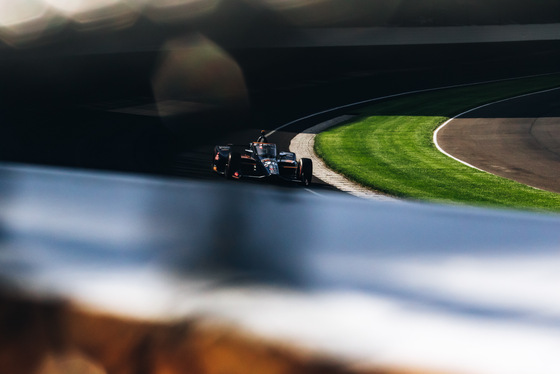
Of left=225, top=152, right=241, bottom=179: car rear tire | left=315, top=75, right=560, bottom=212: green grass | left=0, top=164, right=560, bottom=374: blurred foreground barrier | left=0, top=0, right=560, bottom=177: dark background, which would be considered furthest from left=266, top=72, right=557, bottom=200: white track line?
left=0, top=164, right=560, bottom=374: blurred foreground barrier

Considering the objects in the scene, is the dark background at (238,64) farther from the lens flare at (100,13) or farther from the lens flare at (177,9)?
the lens flare at (100,13)

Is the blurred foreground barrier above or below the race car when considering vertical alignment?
above

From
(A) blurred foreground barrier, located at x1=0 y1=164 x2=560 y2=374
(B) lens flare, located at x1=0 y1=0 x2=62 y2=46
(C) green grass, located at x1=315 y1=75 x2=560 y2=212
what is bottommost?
(C) green grass, located at x1=315 y1=75 x2=560 y2=212

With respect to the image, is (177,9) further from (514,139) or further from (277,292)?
(277,292)

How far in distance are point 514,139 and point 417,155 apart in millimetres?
7890

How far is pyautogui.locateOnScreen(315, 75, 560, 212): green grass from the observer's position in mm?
23188

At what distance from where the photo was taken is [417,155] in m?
31.3

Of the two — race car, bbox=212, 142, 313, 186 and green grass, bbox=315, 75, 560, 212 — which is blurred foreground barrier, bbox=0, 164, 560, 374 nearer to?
green grass, bbox=315, 75, 560, 212

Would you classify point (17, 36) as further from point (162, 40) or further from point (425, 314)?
point (425, 314)

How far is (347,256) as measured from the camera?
3.47ft

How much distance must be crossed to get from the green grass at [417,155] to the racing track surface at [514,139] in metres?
1.16

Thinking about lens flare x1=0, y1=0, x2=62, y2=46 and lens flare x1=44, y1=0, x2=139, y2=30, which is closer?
lens flare x1=0, y1=0, x2=62, y2=46

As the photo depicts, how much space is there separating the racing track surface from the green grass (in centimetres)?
116

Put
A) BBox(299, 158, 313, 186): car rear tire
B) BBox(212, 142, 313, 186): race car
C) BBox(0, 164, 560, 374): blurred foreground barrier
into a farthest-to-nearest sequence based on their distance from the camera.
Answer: BBox(299, 158, 313, 186): car rear tire
BBox(212, 142, 313, 186): race car
BBox(0, 164, 560, 374): blurred foreground barrier
